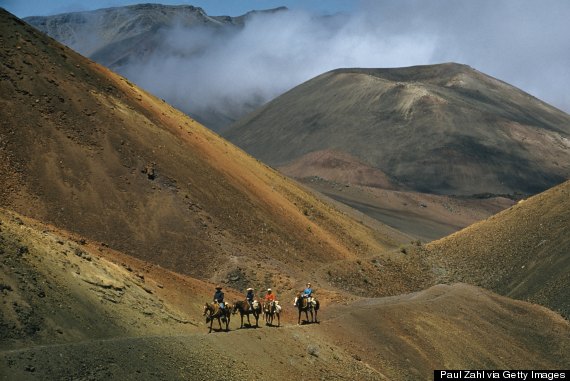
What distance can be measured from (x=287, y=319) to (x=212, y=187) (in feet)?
57.2

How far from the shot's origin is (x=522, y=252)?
201 ft

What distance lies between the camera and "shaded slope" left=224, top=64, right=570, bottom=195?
16488cm

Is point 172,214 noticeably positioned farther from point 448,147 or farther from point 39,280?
point 448,147

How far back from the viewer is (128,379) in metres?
22.6

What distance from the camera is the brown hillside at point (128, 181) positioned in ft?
146

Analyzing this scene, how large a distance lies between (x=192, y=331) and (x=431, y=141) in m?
149

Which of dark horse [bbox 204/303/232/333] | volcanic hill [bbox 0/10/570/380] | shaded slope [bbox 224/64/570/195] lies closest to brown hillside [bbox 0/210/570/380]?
volcanic hill [bbox 0/10/570/380]

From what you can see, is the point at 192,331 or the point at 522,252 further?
the point at 522,252

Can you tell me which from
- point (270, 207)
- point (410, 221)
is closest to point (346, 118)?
point (410, 221)

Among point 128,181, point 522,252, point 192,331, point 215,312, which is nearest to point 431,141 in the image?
point 522,252

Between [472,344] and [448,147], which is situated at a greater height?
[448,147]

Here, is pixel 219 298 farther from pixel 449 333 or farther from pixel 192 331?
pixel 449 333

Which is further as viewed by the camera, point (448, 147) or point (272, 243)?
point (448, 147)

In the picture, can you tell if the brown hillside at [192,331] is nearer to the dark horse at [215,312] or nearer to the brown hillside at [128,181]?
the dark horse at [215,312]
